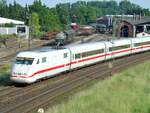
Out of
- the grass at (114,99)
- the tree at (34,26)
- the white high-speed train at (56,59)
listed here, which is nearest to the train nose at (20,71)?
the white high-speed train at (56,59)

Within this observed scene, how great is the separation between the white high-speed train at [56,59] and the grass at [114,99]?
4894 mm

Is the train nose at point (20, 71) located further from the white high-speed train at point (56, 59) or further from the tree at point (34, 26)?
the tree at point (34, 26)

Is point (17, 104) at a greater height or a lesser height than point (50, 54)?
lesser

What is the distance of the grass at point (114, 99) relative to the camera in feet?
67.5

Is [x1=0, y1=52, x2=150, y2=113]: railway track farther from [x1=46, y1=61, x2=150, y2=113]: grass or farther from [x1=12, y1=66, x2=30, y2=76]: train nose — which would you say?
[x1=46, y1=61, x2=150, y2=113]: grass

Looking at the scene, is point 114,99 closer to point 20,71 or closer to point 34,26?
point 20,71

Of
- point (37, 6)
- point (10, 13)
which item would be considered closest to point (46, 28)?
point (37, 6)

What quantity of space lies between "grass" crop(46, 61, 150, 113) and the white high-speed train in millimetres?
4894

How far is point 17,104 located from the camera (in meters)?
23.4

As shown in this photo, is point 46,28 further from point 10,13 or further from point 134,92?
point 134,92

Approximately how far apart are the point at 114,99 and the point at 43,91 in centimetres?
681

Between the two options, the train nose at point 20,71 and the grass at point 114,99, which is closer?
the grass at point 114,99

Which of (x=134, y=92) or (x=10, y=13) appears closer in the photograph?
(x=134, y=92)

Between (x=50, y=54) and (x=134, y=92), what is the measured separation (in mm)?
8587
